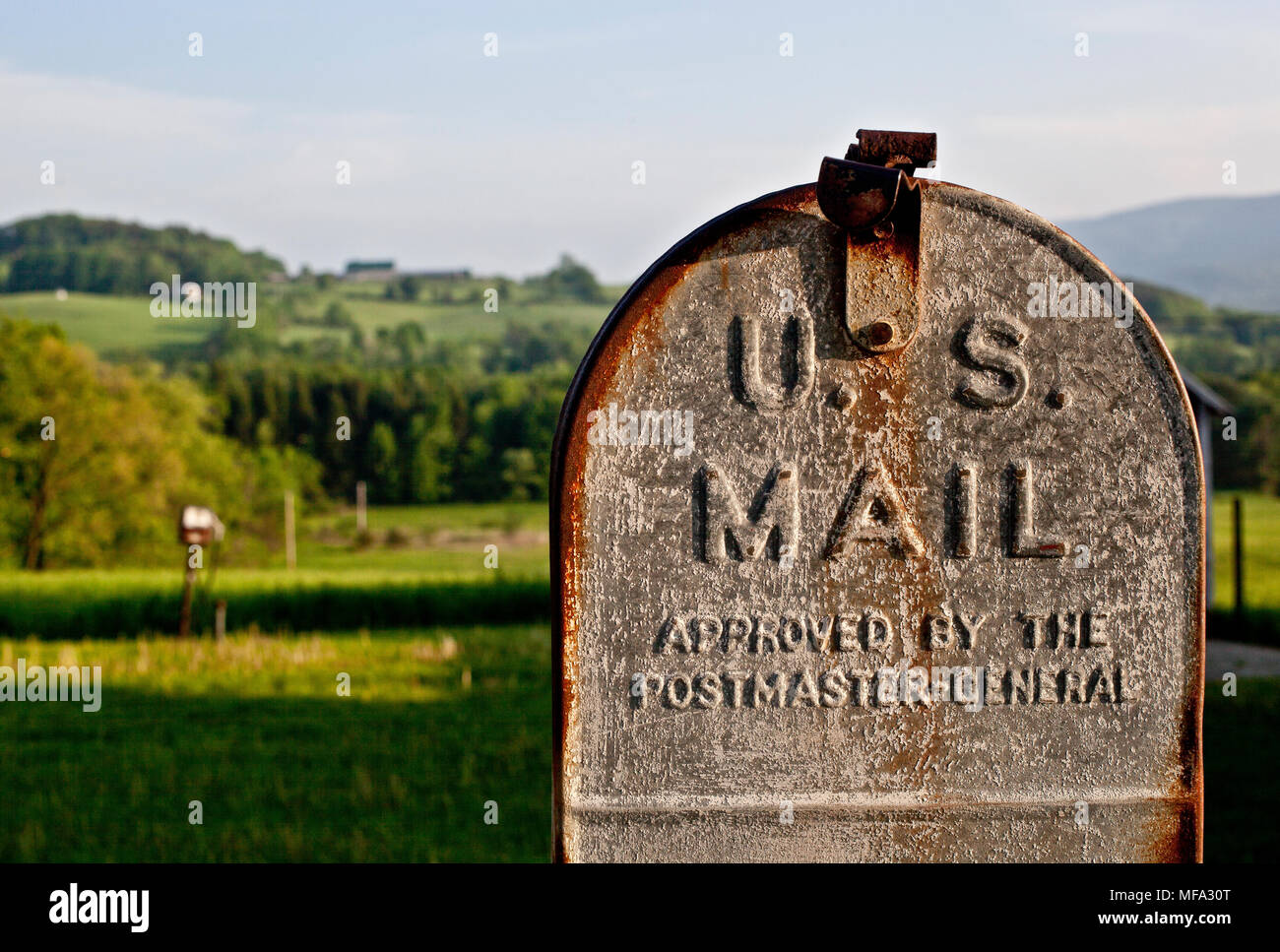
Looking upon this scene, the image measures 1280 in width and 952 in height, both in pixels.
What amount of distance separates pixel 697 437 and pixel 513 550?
115ft

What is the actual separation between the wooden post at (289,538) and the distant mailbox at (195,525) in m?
28.0

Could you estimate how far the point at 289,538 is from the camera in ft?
140

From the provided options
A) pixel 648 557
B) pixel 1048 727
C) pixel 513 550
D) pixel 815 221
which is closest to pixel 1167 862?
pixel 1048 727

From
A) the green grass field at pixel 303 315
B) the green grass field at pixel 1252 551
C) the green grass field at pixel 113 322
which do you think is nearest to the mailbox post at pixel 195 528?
the green grass field at pixel 1252 551

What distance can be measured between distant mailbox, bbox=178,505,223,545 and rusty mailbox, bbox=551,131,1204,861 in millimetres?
11556

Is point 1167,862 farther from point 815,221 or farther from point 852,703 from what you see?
point 815,221

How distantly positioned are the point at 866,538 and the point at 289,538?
42704 millimetres

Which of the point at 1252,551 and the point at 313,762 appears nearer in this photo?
the point at 313,762

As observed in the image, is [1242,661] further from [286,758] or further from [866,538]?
[866,538]

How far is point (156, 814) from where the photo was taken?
748cm

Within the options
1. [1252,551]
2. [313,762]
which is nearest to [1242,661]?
[313,762]

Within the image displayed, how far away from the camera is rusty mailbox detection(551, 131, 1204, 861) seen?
2.12 metres

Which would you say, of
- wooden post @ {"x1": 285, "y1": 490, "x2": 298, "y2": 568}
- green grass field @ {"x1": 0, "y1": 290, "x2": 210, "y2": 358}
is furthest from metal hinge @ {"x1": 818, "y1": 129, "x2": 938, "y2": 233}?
green grass field @ {"x1": 0, "y1": 290, "x2": 210, "y2": 358}

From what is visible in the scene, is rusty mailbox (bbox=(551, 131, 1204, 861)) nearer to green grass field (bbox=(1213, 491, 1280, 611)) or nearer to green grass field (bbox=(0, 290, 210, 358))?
green grass field (bbox=(1213, 491, 1280, 611))
